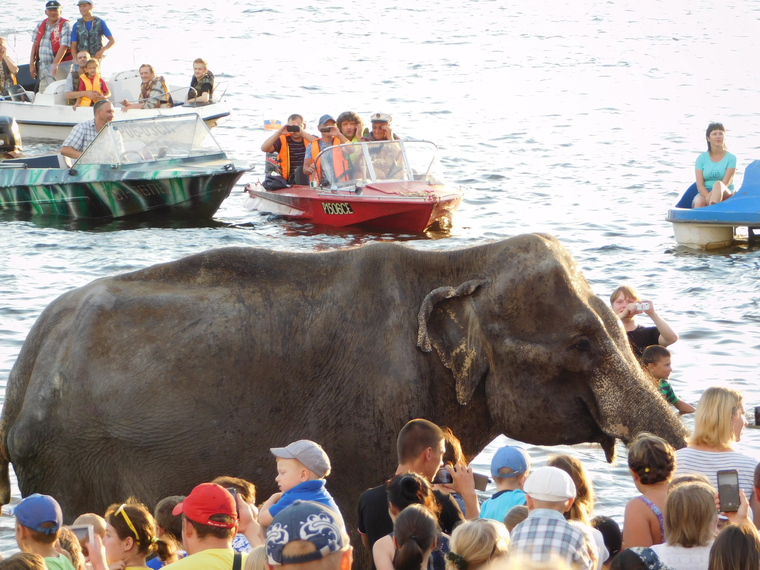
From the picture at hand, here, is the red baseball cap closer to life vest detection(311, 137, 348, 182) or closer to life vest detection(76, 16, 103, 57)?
life vest detection(311, 137, 348, 182)

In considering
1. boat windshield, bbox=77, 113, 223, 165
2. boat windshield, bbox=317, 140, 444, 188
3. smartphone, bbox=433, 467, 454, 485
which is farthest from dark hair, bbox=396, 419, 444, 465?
boat windshield, bbox=77, 113, 223, 165

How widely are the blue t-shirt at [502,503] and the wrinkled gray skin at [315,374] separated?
707 mm

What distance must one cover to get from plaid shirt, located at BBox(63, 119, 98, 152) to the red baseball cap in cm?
1434

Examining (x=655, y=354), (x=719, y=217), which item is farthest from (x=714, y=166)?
(x=655, y=354)

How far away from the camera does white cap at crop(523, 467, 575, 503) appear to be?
163 inches

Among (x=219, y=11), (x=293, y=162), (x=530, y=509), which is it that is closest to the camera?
(x=530, y=509)

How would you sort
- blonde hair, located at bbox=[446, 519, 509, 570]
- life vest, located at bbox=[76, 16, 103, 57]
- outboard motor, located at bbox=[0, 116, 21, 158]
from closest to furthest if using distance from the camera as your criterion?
blonde hair, located at bbox=[446, 519, 509, 570] < outboard motor, located at bbox=[0, 116, 21, 158] < life vest, located at bbox=[76, 16, 103, 57]

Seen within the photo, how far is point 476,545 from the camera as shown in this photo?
371cm

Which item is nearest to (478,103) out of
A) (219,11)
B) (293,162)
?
(293,162)

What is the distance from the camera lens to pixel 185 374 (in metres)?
5.36

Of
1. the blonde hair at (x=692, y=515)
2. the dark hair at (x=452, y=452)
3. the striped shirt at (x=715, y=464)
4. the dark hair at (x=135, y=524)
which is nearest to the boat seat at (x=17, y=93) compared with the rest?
the dark hair at (x=452, y=452)

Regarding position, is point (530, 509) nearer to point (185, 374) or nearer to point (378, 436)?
point (378, 436)

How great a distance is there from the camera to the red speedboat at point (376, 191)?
57.1 feet

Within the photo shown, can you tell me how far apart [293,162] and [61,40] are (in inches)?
307
